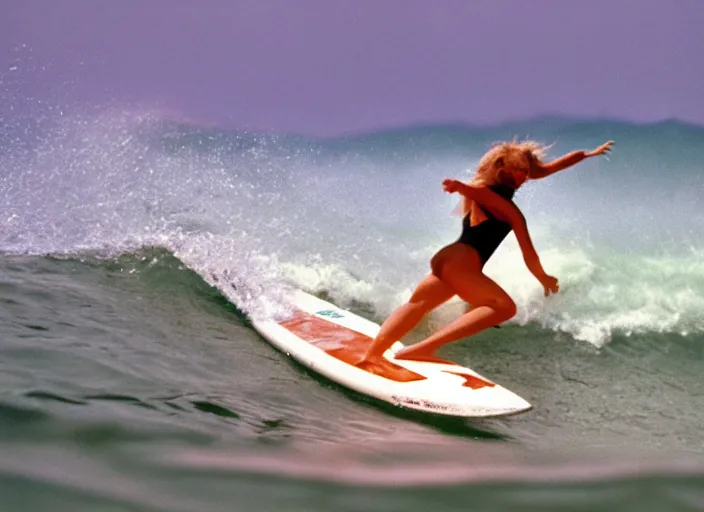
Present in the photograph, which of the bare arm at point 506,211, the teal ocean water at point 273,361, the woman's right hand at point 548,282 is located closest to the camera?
the teal ocean water at point 273,361

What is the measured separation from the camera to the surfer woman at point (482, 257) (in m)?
3.49

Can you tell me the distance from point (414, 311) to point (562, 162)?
1002mm

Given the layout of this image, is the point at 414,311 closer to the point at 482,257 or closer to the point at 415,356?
the point at 415,356

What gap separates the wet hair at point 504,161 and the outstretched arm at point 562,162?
0.12 ft

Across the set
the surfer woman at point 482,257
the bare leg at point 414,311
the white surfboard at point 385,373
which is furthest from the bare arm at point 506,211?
the white surfboard at point 385,373

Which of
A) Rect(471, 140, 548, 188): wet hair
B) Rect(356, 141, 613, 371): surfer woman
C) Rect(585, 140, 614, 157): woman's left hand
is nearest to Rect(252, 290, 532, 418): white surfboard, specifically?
Rect(356, 141, 613, 371): surfer woman

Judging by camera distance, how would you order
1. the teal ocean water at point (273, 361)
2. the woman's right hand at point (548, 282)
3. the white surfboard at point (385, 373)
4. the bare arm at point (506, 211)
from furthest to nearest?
the woman's right hand at point (548, 282) < the bare arm at point (506, 211) < the white surfboard at point (385, 373) < the teal ocean water at point (273, 361)

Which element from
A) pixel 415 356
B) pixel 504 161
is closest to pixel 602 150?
pixel 504 161

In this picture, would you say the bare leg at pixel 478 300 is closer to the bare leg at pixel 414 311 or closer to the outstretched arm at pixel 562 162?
the bare leg at pixel 414 311

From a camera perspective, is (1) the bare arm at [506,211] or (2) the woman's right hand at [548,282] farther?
(2) the woman's right hand at [548,282]

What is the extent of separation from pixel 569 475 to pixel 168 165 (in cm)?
537

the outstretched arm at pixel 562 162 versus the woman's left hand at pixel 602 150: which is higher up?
the woman's left hand at pixel 602 150

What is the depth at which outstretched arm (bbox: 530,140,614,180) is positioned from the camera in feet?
11.5

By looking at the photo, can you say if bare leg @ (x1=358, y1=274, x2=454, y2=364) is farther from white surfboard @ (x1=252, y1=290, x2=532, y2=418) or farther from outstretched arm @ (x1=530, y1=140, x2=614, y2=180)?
outstretched arm @ (x1=530, y1=140, x2=614, y2=180)
